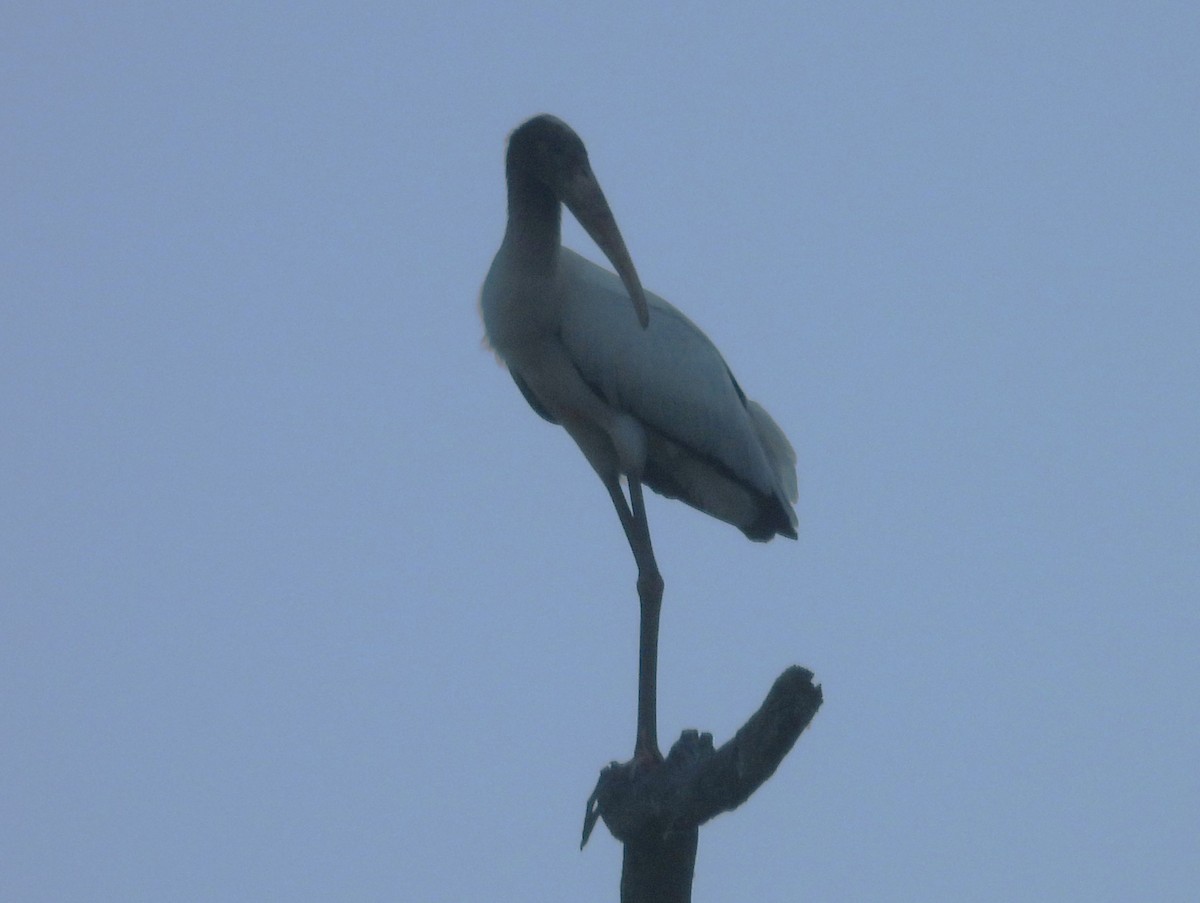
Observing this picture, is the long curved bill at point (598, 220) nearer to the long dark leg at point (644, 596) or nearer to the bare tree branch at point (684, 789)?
the long dark leg at point (644, 596)

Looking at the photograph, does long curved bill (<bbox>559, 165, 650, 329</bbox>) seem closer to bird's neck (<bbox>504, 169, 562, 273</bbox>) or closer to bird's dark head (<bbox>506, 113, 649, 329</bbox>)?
bird's dark head (<bbox>506, 113, 649, 329</bbox>)

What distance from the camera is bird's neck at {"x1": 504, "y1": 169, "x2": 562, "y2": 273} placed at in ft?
27.0

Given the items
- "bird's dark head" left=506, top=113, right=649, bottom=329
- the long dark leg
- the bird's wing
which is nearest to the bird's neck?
"bird's dark head" left=506, top=113, right=649, bottom=329

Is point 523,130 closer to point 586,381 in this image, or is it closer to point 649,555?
point 586,381

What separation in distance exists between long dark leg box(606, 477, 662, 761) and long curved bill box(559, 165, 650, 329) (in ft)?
2.93

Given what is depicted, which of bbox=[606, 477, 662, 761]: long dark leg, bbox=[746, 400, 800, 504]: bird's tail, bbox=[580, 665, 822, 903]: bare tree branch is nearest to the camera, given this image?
bbox=[580, 665, 822, 903]: bare tree branch

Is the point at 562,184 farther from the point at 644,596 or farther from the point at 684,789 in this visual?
the point at 684,789

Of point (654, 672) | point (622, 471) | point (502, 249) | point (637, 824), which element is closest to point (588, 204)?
point (502, 249)

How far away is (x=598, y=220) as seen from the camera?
26.4ft

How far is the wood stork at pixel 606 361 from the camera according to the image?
813 cm

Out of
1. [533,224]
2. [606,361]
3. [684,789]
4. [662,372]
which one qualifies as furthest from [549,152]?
[684,789]

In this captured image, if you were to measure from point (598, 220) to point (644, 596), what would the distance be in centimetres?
164

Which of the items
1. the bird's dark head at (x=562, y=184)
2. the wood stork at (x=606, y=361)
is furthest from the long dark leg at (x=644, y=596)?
the bird's dark head at (x=562, y=184)

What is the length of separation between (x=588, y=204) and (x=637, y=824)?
111 inches
